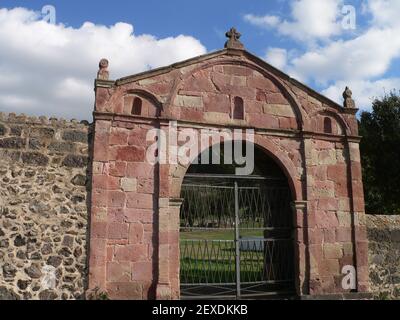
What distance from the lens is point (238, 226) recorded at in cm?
840

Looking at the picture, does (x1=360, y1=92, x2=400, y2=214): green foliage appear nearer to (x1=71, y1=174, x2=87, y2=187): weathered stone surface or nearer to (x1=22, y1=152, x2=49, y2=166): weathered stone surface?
(x1=71, y1=174, x2=87, y2=187): weathered stone surface

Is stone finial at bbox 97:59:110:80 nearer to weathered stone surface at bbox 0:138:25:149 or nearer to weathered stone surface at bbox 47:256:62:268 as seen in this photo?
weathered stone surface at bbox 0:138:25:149

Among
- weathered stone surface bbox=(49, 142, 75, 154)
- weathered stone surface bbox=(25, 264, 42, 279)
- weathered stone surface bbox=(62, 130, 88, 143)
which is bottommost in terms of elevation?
weathered stone surface bbox=(25, 264, 42, 279)

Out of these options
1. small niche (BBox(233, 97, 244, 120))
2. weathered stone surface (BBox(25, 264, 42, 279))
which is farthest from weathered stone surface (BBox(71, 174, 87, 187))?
small niche (BBox(233, 97, 244, 120))

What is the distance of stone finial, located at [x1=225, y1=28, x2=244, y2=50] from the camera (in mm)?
Answer: 8906

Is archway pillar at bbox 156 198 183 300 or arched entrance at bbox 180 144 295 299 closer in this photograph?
archway pillar at bbox 156 198 183 300

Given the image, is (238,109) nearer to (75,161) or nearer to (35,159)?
(75,161)

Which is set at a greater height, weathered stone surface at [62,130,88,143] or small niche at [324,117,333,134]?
small niche at [324,117,333,134]

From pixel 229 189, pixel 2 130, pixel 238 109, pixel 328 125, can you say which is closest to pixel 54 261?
pixel 2 130

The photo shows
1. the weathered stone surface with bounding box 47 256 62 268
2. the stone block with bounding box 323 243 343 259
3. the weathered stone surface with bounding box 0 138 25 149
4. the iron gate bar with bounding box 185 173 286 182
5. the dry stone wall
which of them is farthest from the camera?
the stone block with bounding box 323 243 343 259

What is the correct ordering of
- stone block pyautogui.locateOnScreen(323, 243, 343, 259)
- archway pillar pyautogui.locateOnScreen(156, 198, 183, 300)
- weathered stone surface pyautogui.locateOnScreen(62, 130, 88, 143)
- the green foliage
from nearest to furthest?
archway pillar pyautogui.locateOnScreen(156, 198, 183, 300)
weathered stone surface pyautogui.locateOnScreen(62, 130, 88, 143)
stone block pyautogui.locateOnScreen(323, 243, 343, 259)
the green foliage

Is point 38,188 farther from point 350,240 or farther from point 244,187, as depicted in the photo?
point 350,240

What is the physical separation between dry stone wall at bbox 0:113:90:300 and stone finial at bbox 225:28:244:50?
3.80 m
